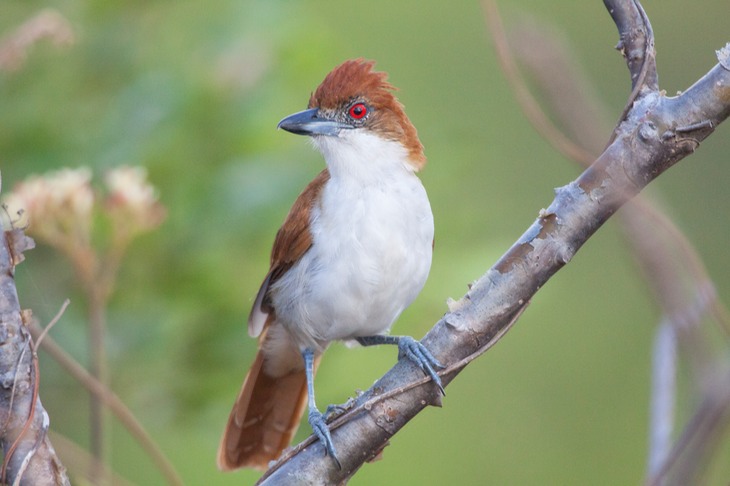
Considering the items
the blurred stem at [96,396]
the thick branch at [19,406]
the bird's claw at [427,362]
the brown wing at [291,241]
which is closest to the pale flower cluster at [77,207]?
the blurred stem at [96,396]

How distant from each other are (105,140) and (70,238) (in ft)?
1.38

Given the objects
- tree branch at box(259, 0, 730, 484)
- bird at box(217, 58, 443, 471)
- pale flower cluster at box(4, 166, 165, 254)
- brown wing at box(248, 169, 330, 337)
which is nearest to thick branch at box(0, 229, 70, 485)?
tree branch at box(259, 0, 730, 484)

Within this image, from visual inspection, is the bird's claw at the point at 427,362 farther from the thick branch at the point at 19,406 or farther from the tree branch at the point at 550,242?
the thick branch at the point at 19,406

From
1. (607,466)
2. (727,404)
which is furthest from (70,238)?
(607,466)

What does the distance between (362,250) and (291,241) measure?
8.5 inches

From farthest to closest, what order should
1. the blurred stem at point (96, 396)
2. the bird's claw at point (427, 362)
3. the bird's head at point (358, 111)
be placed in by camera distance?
the bird's head at point (358, 111) < the blurred stem at point (96, 396) < the bird's claw at point (427, 362)

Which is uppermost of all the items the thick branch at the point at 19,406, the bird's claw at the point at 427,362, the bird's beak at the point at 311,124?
the bird's beak at the point at 311,124

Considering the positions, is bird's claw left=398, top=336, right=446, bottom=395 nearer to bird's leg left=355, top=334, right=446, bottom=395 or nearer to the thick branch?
bird's leg left=355, top=334, right=446, bottom=395

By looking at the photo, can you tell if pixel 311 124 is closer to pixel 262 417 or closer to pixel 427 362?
pixel 262 417

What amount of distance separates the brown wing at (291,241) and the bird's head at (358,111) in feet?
0.46

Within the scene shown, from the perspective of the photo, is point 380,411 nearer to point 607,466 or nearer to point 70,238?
point 70,238

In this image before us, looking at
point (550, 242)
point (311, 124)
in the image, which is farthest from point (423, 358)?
point (311, 124)

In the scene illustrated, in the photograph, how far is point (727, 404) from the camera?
4.37 ft

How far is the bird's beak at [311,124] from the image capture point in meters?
2.81
